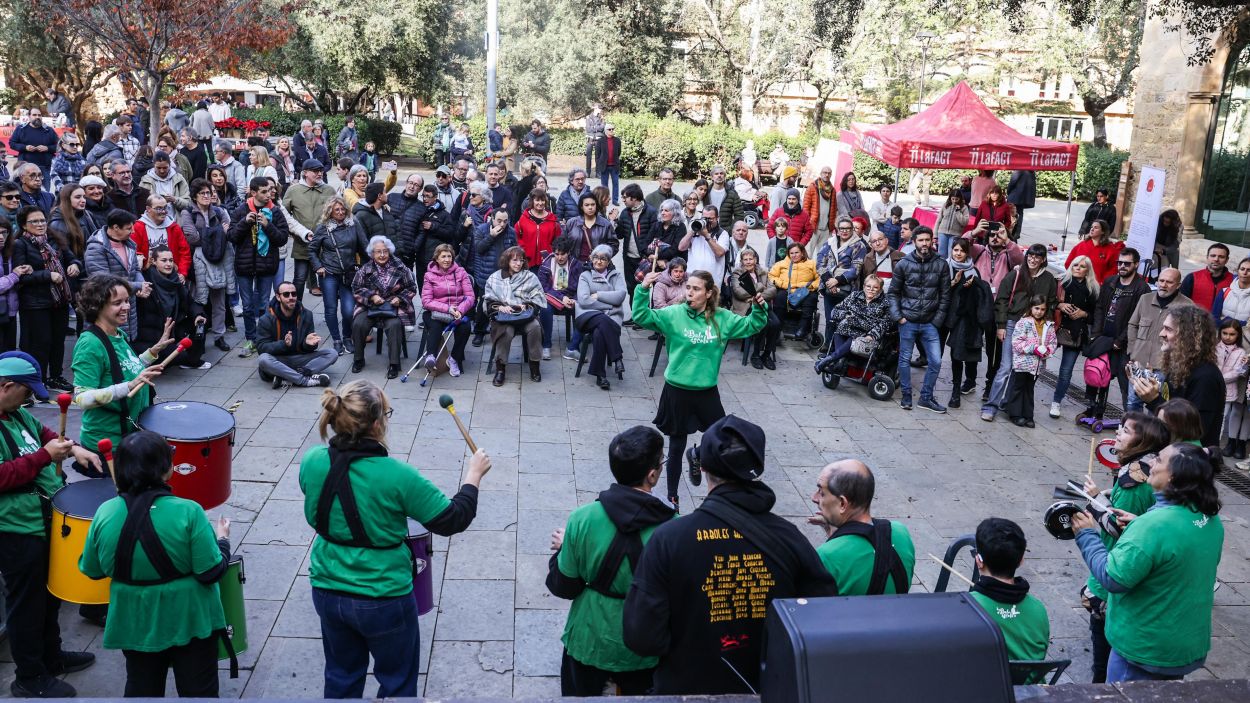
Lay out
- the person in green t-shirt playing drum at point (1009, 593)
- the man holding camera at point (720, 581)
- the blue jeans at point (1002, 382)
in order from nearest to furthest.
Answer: the man holding camera at point (720, 581)
the person in green t-shirt playing drum at point (1009, 593)
the blue jeans at point (1002, 382)

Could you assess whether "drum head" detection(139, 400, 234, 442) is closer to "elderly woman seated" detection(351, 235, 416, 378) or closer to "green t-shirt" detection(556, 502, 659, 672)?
"green t-shirt" detection(556, 502, 659, 672)

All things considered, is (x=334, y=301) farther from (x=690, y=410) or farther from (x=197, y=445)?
(x=197, y=445)

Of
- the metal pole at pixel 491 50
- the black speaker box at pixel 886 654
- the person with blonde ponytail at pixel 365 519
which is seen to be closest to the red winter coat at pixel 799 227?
the person with blonde ponytail at pixel 365 519

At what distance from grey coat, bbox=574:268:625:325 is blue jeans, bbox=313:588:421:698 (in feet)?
Result: 20.7

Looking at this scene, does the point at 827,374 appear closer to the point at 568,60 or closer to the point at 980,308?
the point at 980,308

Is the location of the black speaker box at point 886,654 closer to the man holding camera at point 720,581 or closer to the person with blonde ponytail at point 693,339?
the man holding camera at point 720,581

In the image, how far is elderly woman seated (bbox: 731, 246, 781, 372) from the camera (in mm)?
10922

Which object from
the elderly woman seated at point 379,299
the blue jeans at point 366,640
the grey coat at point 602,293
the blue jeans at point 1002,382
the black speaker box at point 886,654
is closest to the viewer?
the black speaker box at point 886,654

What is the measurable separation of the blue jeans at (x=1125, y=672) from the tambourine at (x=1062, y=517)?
53 cm

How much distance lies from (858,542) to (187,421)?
3.73 metres

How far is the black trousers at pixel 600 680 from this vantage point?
145 inches

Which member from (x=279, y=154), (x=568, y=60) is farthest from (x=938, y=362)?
(x=568, y=60)

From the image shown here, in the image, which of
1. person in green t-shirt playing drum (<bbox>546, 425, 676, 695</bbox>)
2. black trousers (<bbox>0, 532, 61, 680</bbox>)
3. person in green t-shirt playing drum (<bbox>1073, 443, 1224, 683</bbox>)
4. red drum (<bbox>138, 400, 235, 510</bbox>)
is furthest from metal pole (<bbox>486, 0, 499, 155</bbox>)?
person in green t-shirt playing drum (<bbox>1073, 443, 1224, 683</bbox>)

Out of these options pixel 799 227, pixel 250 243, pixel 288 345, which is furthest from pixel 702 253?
pixel 250 243
